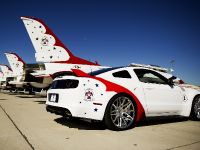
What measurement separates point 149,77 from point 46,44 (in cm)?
843

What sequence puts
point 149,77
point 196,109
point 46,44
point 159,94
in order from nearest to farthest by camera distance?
1. point 159,94
2. point 149,77
3. point 196,109
4. point 46,44

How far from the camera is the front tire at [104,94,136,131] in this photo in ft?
14.5

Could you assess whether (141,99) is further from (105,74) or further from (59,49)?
(59,49)

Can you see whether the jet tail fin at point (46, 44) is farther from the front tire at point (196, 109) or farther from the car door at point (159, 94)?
the front tire at point (196, 109)

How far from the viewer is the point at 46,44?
12.8m

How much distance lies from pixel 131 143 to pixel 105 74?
1.66 metres

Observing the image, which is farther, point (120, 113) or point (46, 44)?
point (46, 44)

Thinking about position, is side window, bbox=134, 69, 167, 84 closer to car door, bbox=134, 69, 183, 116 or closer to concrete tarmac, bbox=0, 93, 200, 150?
car door, bbox=134, 69, 183, 116

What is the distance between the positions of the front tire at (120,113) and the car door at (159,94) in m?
0.47

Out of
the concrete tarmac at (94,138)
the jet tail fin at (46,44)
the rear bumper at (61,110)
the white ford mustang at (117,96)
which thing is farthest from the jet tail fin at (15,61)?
the rear bumper at (61,110)

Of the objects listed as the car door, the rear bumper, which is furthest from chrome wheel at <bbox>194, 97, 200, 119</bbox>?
the rear bumper

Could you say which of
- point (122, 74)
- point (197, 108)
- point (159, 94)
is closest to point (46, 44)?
point (122, 74)

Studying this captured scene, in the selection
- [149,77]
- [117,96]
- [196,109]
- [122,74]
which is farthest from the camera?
[196,109]

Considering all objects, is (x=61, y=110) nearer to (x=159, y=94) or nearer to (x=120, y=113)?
(x=120, y=113)
